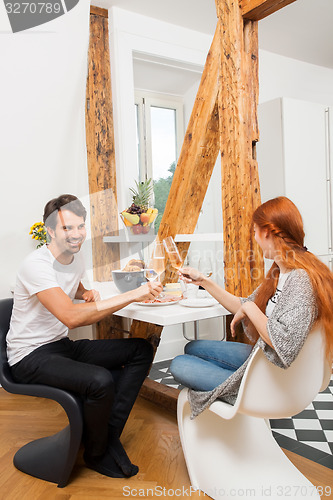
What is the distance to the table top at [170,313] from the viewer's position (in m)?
1.74

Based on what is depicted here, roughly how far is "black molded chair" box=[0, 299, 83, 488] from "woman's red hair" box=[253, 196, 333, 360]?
92cm

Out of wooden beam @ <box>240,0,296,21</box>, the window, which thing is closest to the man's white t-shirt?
wooden beam @ <box>240,0,296,21</box>

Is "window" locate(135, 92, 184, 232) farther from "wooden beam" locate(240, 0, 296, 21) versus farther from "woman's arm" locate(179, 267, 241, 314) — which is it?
"woman's arm" locate(179, 267, 241, 314)

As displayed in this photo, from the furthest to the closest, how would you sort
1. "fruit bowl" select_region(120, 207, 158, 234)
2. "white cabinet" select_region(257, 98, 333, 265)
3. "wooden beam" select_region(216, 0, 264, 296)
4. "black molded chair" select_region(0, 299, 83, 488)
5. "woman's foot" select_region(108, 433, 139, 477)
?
Result: "white cabinet" select_region(257, 98, 333, 265) → "fruit bowl" select_region(120, 207, 158, 234) → "wooden beam" select_region(216, 0, 264, 296) → "woman's foot" select_region(108, 433, 139, 477) → "black molded chair" select_region(0, 299, 83, 488)

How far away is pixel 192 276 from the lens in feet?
6.09

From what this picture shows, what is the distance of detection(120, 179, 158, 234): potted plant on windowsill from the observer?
3057 mm

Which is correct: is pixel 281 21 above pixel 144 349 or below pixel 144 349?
above

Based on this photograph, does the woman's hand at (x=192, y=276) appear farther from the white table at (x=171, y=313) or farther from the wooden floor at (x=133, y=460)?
the wooden floor at (x=133, y=460)

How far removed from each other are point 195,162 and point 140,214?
58 centimetres

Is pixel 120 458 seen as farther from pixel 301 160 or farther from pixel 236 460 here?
pixel 301 160

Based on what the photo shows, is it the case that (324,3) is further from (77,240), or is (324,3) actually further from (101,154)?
(77,240)

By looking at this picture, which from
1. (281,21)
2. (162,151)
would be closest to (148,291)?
(162,151)

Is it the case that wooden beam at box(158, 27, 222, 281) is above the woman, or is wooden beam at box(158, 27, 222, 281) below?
above

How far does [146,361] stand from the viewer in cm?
203
